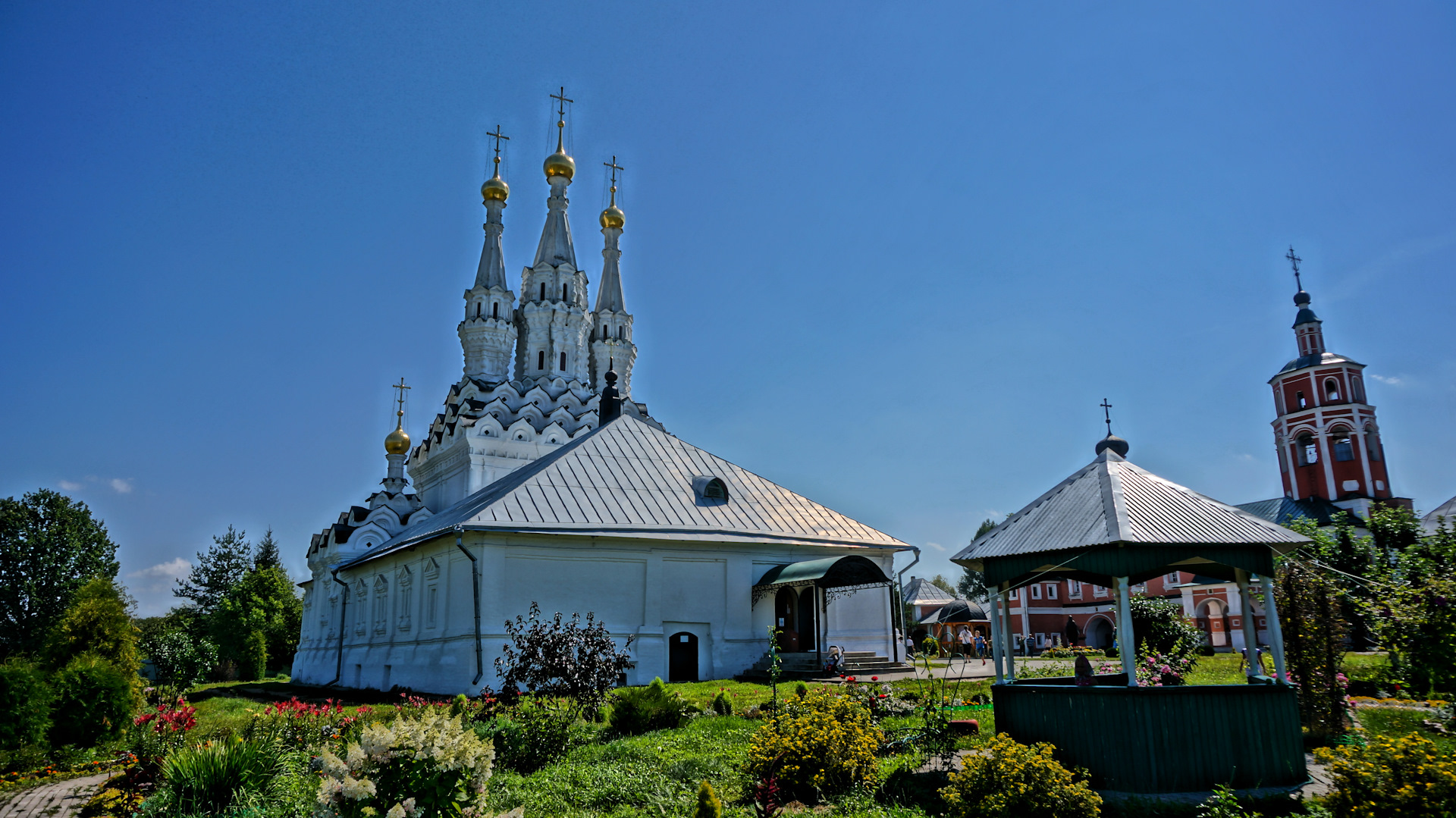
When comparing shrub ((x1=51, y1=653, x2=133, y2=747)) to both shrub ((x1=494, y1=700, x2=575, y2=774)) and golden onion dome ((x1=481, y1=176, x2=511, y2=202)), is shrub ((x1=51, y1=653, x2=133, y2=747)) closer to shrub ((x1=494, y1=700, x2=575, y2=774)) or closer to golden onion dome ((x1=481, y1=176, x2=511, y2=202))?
shrub ((x1=494, y1=700, x2=575, y2=774))

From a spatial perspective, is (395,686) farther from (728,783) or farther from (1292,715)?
(1292,715)

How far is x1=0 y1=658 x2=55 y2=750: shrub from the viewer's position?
12.4 meters

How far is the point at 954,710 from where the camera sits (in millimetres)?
13898

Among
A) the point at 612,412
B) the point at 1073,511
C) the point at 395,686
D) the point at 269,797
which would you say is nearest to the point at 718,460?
the point at 612,412

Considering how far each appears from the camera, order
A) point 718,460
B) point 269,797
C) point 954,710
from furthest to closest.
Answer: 1. point 718,460
2. point 954,710
3. point 269,797

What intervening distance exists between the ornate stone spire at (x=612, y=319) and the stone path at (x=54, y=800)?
3473cm

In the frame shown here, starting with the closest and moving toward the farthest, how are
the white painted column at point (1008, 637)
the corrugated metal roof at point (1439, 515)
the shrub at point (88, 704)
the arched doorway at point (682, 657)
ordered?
the white painted column at point (1008, 637) → the shrub at point (88, 704) → the arched doorway at point (682, 657) → the corrugated metal roof at point (1439, 515)

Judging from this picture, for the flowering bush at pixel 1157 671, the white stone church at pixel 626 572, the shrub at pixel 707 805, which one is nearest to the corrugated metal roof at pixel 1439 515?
the white stone church at pixel 626 572

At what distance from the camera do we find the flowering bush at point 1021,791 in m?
7.16

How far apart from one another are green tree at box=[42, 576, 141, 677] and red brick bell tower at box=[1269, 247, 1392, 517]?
182 ft

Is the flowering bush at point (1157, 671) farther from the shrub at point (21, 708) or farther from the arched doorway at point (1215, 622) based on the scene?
the arched doorway at point (1215, 622)

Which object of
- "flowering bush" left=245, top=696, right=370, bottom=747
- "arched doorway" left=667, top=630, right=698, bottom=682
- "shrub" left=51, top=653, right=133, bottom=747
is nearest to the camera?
"flowering bush" left=245, top=696, right=370, bottom=747

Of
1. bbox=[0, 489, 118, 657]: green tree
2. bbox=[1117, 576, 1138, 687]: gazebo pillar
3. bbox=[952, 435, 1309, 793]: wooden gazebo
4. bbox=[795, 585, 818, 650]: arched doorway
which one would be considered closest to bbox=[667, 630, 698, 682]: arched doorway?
bbox=[795, 585, 818, 650]: arched doorway

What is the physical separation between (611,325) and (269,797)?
39.3m
